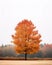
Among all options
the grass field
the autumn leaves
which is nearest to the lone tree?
the autumn leaves

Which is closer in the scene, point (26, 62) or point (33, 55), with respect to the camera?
point (26, 62)

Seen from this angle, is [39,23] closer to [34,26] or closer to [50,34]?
[34,26]

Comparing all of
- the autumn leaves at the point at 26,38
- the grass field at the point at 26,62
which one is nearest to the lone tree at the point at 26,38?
the autumn leaves at the point at 26,38

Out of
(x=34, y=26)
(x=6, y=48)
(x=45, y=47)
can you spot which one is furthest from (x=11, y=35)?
(x=45, y=47)

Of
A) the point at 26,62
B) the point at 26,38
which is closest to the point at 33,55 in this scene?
the point at 26,62

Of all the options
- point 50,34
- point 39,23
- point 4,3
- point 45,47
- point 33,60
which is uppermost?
point 4,3

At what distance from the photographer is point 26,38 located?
3.92 metres

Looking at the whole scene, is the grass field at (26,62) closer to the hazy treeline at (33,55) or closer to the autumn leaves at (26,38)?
the hazy treeline at (33,55)

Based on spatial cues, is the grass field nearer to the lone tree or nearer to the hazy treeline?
the hazy treeline

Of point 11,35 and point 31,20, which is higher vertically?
Answer: point 31,20

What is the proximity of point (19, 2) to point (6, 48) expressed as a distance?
1160mm

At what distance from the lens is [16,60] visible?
3.83m

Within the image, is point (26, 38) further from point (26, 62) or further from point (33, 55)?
point (26, 62)

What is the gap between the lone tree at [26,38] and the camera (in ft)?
12.7
